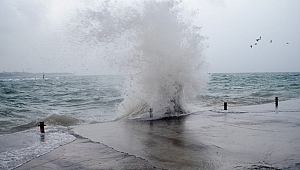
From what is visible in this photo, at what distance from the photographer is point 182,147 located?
26.3 ft

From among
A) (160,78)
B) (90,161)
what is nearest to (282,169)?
(90,161)

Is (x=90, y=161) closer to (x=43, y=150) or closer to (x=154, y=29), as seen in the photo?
(x=43, y=150)

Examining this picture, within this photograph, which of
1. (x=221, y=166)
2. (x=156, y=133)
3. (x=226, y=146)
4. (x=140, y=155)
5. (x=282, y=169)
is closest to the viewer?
(x=282, y=169)

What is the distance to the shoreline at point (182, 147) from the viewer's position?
6.52m

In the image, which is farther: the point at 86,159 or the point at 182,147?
the point at 182,147

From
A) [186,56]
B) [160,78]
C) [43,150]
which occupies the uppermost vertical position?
[186,56]

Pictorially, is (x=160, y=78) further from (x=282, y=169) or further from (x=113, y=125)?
(x=282, y=169)

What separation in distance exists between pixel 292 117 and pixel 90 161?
34.0 ft

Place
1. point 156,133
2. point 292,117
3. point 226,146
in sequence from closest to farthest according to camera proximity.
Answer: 1. point 226,146
2. point 156,133
3. point 292,117

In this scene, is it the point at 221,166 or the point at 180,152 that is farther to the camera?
the point at 180,152

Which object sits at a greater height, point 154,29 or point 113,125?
point 154,29

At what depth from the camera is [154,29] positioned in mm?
15828

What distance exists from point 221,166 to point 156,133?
167 inches

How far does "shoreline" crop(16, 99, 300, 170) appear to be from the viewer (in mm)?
6523
